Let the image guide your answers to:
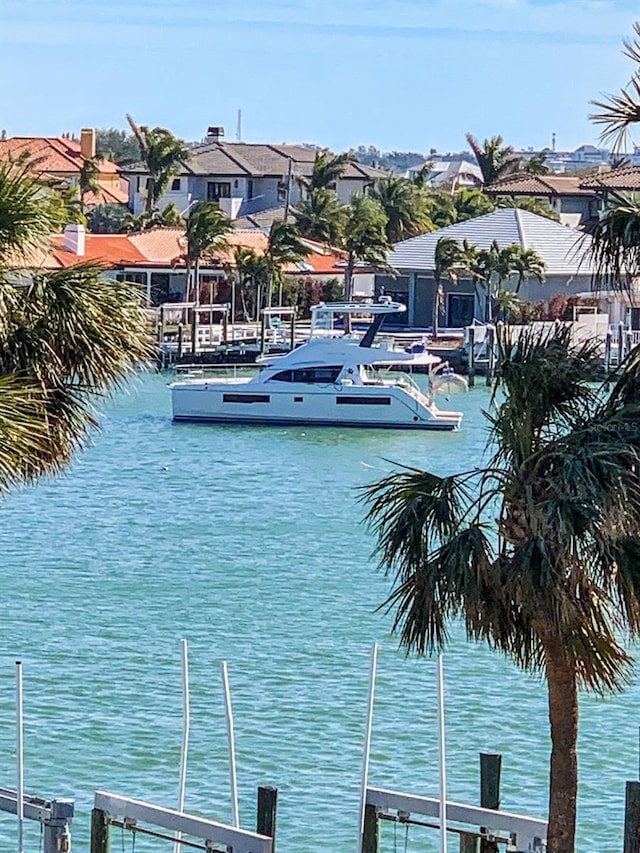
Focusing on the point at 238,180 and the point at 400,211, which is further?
the point at 238,180

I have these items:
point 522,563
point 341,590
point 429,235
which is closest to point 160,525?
point 341,590

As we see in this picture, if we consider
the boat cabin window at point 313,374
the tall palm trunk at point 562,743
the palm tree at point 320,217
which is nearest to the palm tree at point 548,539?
the tall palm trunk at point 562,743

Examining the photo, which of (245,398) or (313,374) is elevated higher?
(313,374)

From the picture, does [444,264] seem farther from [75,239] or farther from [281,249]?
[75,239]

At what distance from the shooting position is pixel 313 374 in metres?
57.7

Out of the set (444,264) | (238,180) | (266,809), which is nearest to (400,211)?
(238,180)

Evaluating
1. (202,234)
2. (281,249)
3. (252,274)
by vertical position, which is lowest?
(252,274)

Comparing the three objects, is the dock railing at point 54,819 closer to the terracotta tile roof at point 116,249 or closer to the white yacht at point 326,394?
the white yacht at point 326,394

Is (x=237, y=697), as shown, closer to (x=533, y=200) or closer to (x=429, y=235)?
(x=429, y=235)

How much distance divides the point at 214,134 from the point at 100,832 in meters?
129

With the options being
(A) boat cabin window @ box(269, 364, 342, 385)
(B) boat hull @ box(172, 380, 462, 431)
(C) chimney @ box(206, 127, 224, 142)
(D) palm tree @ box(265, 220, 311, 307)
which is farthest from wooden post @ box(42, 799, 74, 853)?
(C) chimney @ box(206, 127, 224, 142)

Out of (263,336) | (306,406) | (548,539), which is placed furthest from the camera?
(263,336)

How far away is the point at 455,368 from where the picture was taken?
73.4 metres

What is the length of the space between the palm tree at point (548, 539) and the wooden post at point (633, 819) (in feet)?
3.55
